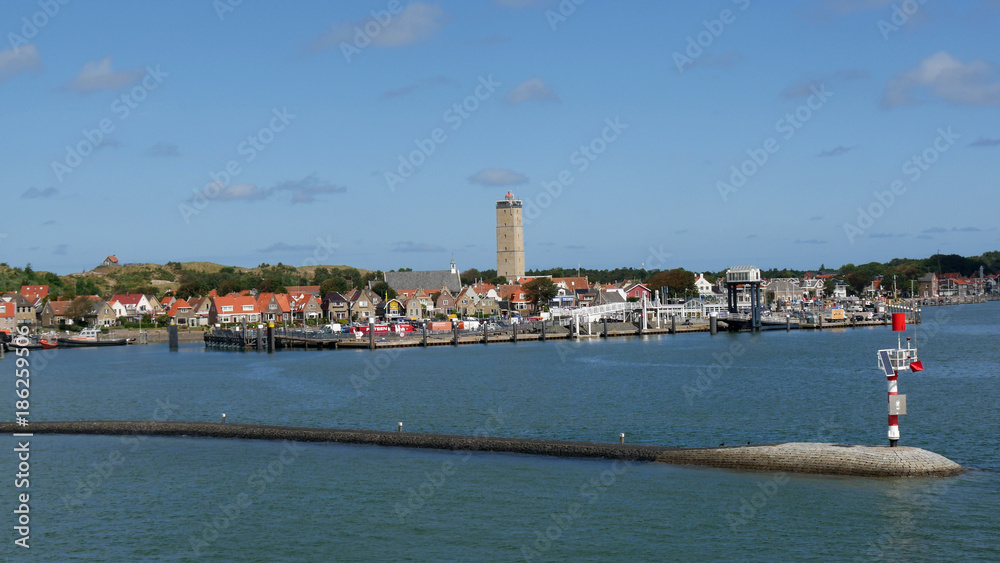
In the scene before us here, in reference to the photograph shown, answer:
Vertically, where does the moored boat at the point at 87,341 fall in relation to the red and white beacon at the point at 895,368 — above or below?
below

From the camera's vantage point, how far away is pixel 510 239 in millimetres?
153750

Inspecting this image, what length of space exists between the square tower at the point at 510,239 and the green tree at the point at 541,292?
33387 millimetres

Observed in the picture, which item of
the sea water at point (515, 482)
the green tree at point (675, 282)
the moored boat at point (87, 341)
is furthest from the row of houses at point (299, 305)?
the sea water at point (515, 482)

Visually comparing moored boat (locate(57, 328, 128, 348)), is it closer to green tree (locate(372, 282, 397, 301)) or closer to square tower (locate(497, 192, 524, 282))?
green tree (locate(372, 282, 397, 301))

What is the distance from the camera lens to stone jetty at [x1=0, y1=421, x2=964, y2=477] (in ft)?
61.9

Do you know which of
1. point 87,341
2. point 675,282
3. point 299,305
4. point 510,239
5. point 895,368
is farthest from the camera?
point 510,239

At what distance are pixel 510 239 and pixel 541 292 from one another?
125 feet

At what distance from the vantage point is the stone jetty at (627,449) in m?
18.9

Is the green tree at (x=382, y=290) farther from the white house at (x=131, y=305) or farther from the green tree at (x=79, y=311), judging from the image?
the green tree at (x=79, y=311)

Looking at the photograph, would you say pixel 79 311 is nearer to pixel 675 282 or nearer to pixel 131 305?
pixel 131 305

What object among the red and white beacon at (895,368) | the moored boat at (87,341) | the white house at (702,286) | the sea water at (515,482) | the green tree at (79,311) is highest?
the white house at (702,286)

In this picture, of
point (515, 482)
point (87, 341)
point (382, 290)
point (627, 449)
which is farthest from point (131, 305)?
point (627, 449)

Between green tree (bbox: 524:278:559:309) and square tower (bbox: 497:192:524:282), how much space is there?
33.4m

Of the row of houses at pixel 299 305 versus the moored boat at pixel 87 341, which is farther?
the row of houses at pixel 299 305
